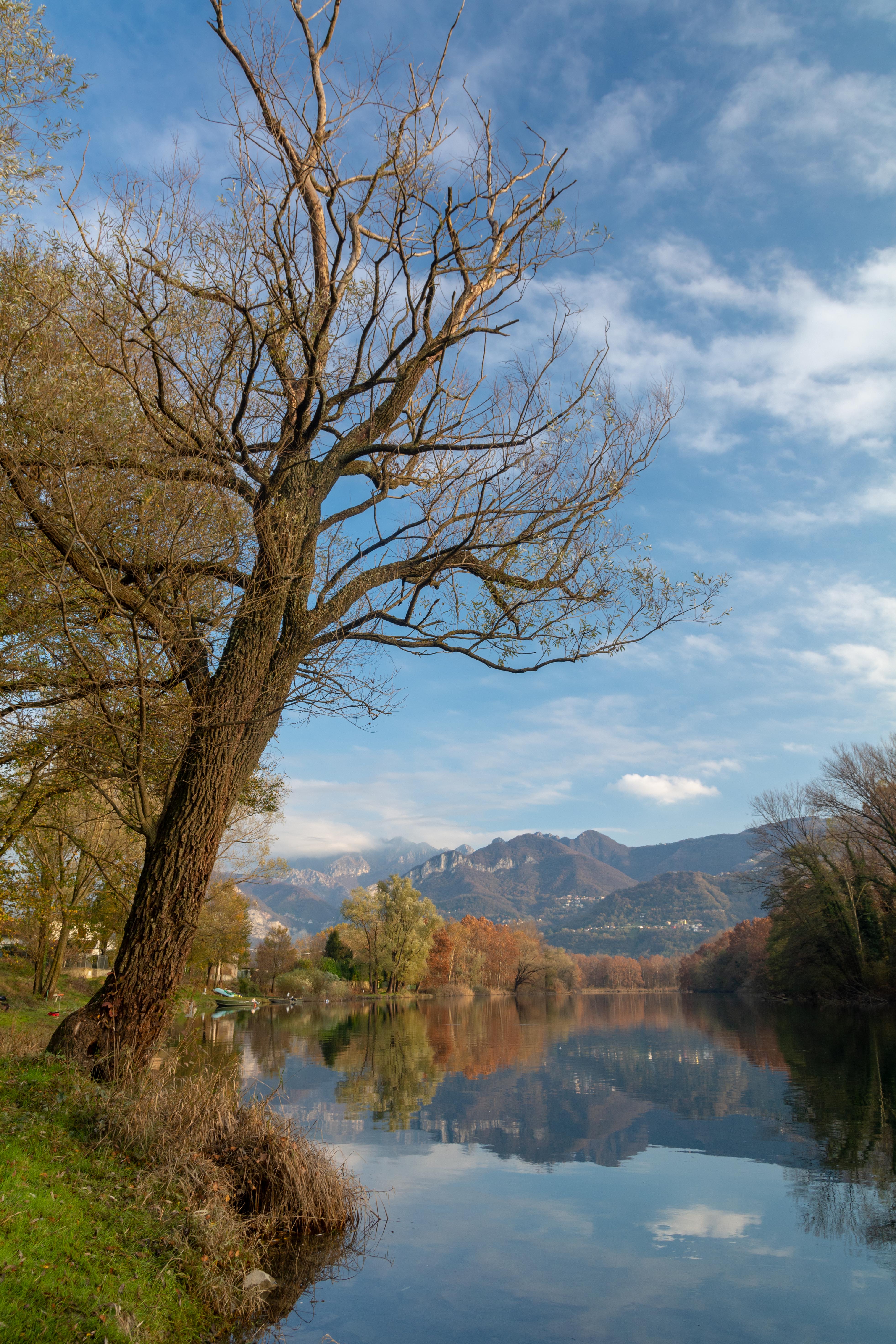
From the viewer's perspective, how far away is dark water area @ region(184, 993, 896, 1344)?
519 cm

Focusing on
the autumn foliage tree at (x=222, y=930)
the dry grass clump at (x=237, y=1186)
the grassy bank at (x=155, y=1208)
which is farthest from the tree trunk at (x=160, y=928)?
the autumn foliage tree at (x=222, y=930)

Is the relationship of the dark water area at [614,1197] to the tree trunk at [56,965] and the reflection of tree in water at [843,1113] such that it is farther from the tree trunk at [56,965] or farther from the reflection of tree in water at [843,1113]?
the tree trunk at [56,965]

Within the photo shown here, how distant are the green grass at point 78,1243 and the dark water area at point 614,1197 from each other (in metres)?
0.93

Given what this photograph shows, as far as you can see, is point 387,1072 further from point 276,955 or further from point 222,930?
point 276,955

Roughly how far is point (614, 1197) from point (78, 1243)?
5794 millimetres

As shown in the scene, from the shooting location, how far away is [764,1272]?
587 centimetres

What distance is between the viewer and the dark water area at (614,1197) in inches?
204

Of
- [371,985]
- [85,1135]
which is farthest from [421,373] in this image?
[371,985]

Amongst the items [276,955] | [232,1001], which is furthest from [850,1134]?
[276,955]

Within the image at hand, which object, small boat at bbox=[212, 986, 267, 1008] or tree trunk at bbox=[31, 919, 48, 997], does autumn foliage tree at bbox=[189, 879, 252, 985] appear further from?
tree trunk at bbox=[31, 919, 48, 997]

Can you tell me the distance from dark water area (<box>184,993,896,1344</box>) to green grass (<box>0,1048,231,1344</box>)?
0.93 metres

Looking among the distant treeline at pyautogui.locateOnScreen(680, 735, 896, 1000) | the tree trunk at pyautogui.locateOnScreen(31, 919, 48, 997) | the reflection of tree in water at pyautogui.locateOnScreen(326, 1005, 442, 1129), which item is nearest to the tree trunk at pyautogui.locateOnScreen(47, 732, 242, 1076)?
the reflection of tree in water at pyautogui.locateOnScreen(326, 1005, 442, 1129)

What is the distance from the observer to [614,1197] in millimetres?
7895

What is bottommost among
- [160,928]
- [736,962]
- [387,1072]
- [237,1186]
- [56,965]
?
[736,962]
